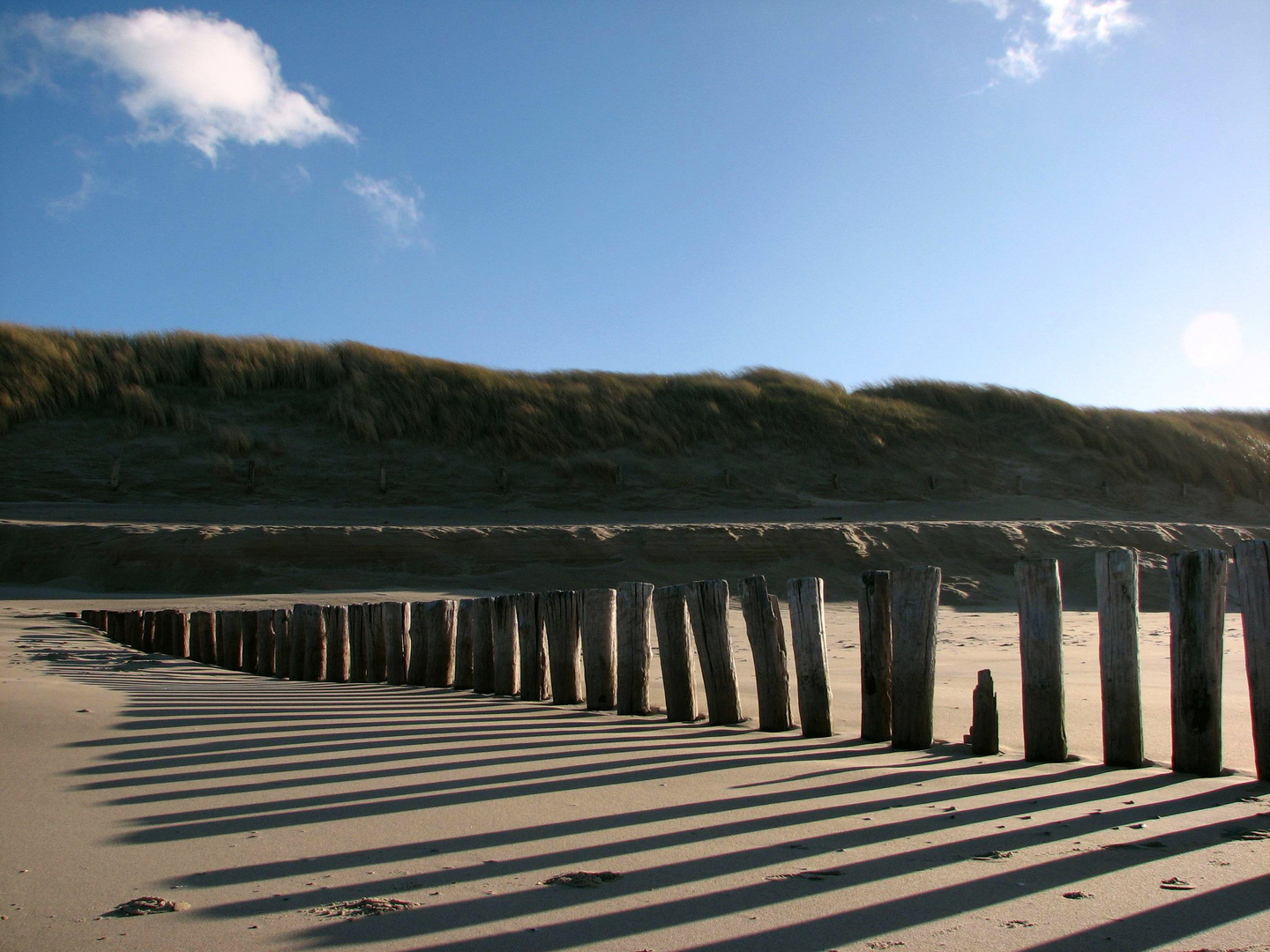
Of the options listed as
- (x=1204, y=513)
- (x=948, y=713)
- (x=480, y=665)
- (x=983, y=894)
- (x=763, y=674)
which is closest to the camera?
(x=983, y=894)

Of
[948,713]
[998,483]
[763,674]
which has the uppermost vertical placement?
[998,483]

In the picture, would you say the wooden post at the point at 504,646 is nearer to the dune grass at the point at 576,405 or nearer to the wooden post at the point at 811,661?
the wooden post at the point at 811,661

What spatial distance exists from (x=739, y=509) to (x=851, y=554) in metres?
8.38

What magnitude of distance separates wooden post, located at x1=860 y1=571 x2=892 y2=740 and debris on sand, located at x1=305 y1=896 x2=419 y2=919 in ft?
8.13

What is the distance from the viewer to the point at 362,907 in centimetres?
195

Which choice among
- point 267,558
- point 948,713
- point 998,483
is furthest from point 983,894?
point 998,483

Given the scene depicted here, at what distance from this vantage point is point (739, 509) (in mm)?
24812

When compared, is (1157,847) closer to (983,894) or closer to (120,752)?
(983,894)

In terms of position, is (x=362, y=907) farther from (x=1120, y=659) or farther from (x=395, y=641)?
(x=395, y=641)

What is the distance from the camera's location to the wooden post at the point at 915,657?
3.82 metres

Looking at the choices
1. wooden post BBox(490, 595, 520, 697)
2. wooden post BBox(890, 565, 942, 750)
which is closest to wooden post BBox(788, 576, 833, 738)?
wooden post BBox(890, 565, 942, 750)

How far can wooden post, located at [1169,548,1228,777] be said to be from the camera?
3.30 metres

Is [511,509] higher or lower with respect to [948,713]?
higher

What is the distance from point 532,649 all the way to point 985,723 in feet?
8.59
